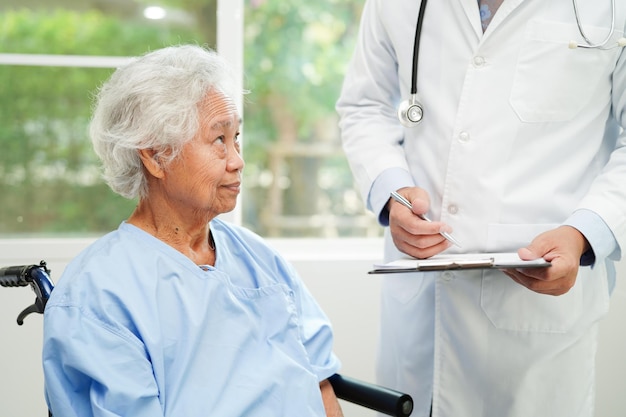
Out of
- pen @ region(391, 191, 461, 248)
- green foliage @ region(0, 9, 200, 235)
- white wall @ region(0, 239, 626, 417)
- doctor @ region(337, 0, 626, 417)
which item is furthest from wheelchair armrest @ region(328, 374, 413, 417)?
green foliage @ region(0, 9, 200, 235)

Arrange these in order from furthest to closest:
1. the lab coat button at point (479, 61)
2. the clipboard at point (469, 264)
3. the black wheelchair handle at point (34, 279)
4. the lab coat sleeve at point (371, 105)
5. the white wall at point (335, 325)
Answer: the white wall at point (335, 325), the lab coat sleeve at point (371, 105), the lab coat button at point (479, 61), the black wheelchair handle at point (34, 279), the clipboard at point (469, 264)

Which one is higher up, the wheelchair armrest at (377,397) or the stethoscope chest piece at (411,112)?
the stethoscope chest piece at (411,112)

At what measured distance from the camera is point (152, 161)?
52.3 inches

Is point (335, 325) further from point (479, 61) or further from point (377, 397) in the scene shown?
point (479, 61)

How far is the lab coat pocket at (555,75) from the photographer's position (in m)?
1.32

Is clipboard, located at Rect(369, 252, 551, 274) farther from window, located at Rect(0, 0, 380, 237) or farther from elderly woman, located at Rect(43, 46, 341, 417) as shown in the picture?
window, located at Rect(0, 0, 380, 237)

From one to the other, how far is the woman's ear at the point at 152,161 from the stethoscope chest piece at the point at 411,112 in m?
0.47

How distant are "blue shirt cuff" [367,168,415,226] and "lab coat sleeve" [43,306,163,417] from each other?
1.80 feet

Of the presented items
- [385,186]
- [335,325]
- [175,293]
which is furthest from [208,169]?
[335,325]

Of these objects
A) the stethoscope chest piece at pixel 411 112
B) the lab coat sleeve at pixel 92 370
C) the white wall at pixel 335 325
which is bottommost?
the white wall at pixel 335 325

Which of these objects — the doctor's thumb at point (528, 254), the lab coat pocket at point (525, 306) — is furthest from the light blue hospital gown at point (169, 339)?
the doctor's thumb at point (528, 254)

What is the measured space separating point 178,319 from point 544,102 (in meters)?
0.75

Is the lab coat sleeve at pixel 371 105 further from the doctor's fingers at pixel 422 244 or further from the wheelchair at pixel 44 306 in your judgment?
the wheelchair at pixel 44 306

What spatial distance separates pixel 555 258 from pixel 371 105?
57 centimetres
